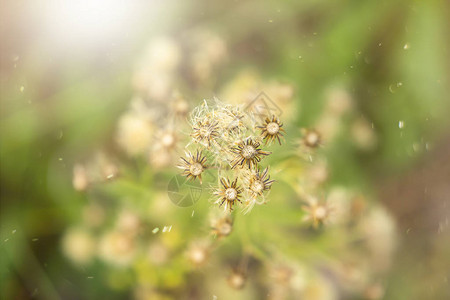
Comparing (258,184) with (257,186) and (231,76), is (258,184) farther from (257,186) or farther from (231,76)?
(231,76)

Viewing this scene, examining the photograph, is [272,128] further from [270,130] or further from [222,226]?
[222,226]

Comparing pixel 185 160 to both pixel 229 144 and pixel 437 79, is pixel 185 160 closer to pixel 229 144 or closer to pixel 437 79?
pixel 229 144

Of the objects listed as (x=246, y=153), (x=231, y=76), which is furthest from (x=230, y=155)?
(x=231, y=76)

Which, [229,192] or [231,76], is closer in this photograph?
[229,192]

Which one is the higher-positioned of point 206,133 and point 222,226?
point 206,133

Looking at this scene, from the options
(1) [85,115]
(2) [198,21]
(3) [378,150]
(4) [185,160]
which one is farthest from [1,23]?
(3) [378,150]

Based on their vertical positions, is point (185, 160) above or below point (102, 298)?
above

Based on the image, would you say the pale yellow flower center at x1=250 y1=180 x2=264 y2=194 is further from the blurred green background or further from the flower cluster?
the blurred green background

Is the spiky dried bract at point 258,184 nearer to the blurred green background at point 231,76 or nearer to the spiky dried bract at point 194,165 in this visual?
the spiky dried bract at point 194,165

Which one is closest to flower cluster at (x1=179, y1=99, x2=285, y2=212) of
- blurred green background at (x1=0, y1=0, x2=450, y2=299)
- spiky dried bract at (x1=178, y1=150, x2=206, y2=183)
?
spiky dried bract at (x1=178, y1=150, x2=206, y2=183)
